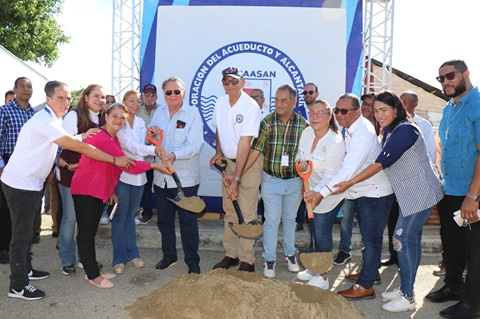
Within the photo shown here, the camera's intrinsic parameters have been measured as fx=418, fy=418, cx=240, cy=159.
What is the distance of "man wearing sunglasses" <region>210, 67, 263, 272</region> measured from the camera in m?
4.07

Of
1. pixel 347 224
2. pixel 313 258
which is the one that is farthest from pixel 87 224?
pixel 347 224

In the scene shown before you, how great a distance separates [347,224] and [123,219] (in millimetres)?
2447

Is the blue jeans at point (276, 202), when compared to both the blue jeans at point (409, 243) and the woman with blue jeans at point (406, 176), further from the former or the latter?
the blue jeans at point (409, 243)

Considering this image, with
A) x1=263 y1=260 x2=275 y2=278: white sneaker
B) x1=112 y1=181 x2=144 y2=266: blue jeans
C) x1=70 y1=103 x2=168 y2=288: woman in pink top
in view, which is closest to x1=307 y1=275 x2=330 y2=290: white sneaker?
x1=263 y1=260 x2=275 y2=278: white sneaker

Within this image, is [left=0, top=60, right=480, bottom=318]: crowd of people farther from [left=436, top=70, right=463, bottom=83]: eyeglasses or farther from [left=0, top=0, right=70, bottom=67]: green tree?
[left=0, top=0, right=70, bottom=67]: green tree

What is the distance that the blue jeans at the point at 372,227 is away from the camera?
369 cm

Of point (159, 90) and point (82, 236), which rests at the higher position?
point (159, 90)

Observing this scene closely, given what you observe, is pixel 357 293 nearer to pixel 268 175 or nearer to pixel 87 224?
pixel 268 175

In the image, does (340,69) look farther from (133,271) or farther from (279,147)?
(133,271)

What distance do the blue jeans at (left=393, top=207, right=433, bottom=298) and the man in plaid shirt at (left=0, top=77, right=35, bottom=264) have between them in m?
4.03

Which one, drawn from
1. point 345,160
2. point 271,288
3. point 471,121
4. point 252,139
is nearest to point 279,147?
point 252,139

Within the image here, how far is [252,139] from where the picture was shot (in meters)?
4.11

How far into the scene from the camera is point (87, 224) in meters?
3.79

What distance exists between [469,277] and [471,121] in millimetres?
1271
